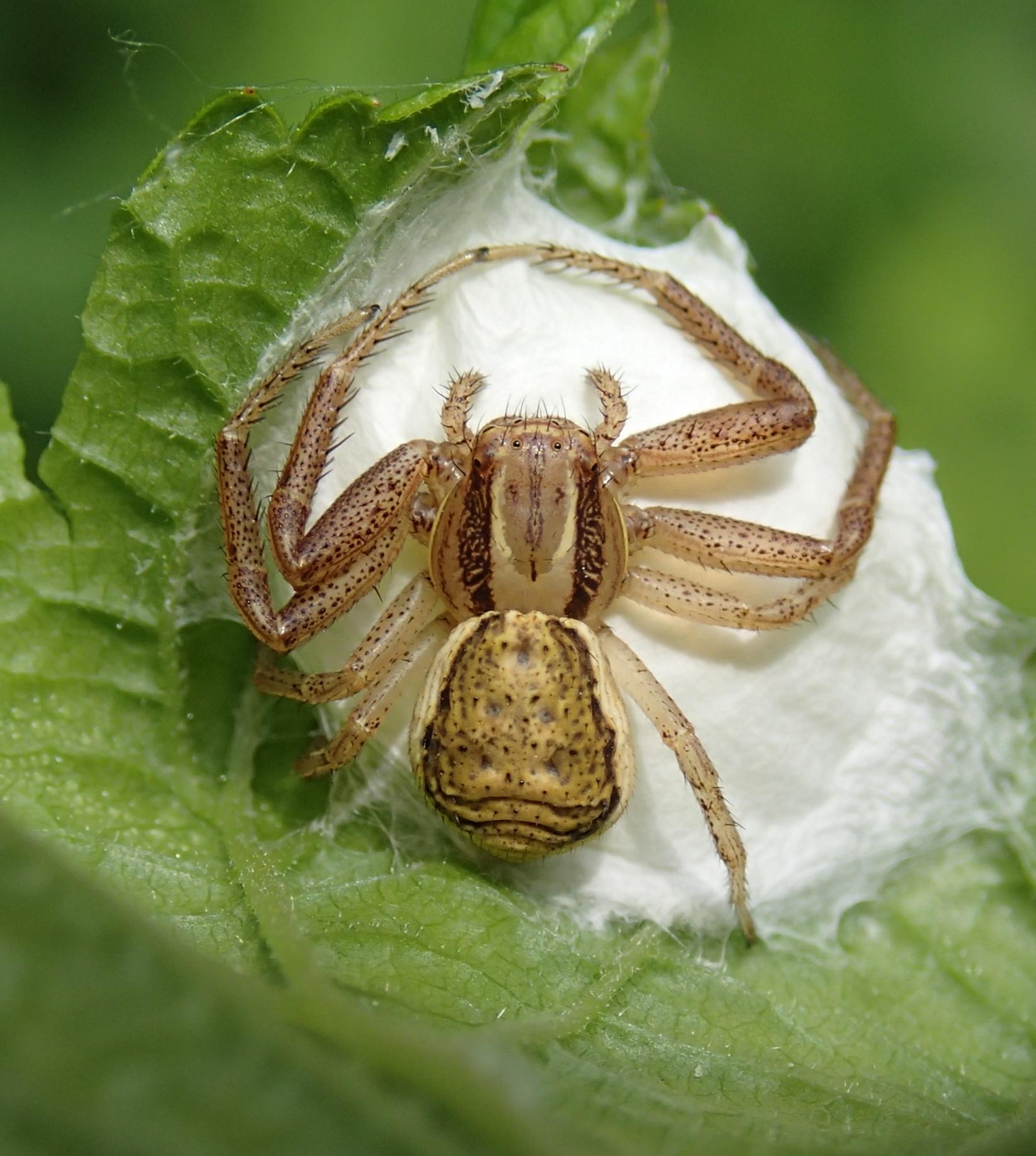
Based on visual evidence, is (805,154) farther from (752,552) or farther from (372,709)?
(372,709)

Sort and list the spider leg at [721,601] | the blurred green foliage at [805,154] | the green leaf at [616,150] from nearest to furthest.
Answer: the spider leg at [721,601], the green leaf at [616,150], the blurred green foliage at [805,154]

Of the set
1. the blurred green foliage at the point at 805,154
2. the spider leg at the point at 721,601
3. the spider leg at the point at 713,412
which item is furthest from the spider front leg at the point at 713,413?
the blurred green foliage at the point at 805,154

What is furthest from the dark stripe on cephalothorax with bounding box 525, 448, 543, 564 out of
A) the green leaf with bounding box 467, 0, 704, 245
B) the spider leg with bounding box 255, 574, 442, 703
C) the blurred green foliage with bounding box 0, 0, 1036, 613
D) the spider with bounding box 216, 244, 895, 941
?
the blurred green foliage with bounding box 0, 0, 1036, 613

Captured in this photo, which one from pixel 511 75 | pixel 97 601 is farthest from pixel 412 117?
pixel 97 601

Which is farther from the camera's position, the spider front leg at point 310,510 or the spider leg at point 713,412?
the spider leg at point 713,412

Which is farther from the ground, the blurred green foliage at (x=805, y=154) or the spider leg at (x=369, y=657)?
the blurred green foliage at (x=805, y=154)

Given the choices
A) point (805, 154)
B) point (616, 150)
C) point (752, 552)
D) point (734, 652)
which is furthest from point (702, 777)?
point (805, 154)

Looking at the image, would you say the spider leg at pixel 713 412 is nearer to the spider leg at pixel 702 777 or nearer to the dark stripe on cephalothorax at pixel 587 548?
the dark stripe on cephalothorax at pixel 587 548
